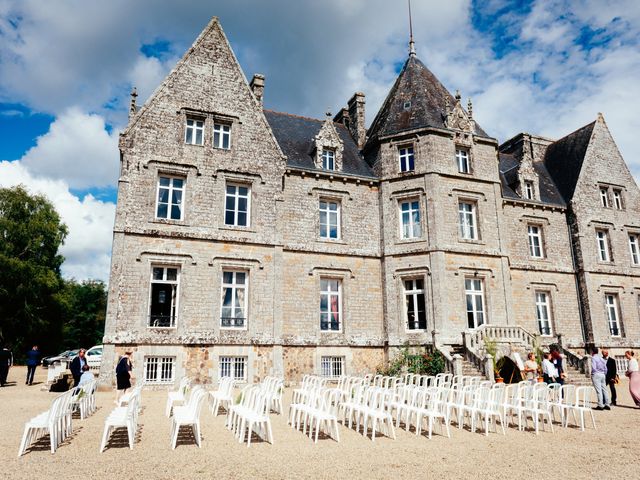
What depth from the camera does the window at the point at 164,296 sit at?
54.6 ft

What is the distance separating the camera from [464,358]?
Result: 58.7 feet

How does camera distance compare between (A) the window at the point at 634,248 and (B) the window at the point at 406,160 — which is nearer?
(B) the window at the point at 406,160

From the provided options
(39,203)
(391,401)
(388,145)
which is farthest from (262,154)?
(39,203)

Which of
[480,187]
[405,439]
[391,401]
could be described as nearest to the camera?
[405,439]

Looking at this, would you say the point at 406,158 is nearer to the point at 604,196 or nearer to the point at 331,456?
the point at 604,196

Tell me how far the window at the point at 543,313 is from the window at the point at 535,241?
194cm

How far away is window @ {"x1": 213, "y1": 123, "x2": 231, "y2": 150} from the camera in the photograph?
749 inches

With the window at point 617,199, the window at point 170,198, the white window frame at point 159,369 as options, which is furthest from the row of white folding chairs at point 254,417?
the window at point 617,199

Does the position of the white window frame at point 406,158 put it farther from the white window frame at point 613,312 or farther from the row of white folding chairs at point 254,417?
the row of white folding chairs at point 254,417

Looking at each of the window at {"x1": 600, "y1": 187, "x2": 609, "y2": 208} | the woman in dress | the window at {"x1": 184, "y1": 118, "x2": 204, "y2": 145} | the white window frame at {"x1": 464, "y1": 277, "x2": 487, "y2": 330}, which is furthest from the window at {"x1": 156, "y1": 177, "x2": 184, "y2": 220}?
the window at {"x1": 600, "y1": 187, "x2": 609, "y2": 208}

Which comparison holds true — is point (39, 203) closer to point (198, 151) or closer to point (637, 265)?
point (198, 151)

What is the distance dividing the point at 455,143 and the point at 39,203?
105ft

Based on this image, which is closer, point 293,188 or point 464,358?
point 464,358

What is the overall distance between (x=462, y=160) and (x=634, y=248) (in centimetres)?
1153
